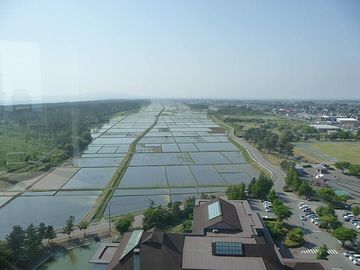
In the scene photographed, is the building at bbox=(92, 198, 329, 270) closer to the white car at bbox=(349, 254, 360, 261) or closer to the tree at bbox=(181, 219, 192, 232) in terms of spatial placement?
the tree at bbox=(181, 219, 192, 232)

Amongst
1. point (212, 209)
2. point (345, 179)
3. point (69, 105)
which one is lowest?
point (345, 179)

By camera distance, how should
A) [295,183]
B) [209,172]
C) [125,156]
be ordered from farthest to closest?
[125,156] < [209,172] < [295,183]

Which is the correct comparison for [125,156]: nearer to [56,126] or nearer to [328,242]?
[56,126]

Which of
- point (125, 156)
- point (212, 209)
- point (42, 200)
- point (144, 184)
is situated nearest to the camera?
point (212, 209)

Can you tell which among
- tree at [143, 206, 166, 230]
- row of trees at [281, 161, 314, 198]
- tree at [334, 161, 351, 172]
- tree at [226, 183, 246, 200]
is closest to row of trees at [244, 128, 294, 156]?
tree at [334, 161, 351, 172]

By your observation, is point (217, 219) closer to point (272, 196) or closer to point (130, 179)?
point (272, 196)

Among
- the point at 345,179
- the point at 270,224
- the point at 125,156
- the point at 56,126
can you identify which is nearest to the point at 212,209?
the point at 270,224

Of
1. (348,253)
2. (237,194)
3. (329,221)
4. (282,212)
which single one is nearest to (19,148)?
(237,194)
